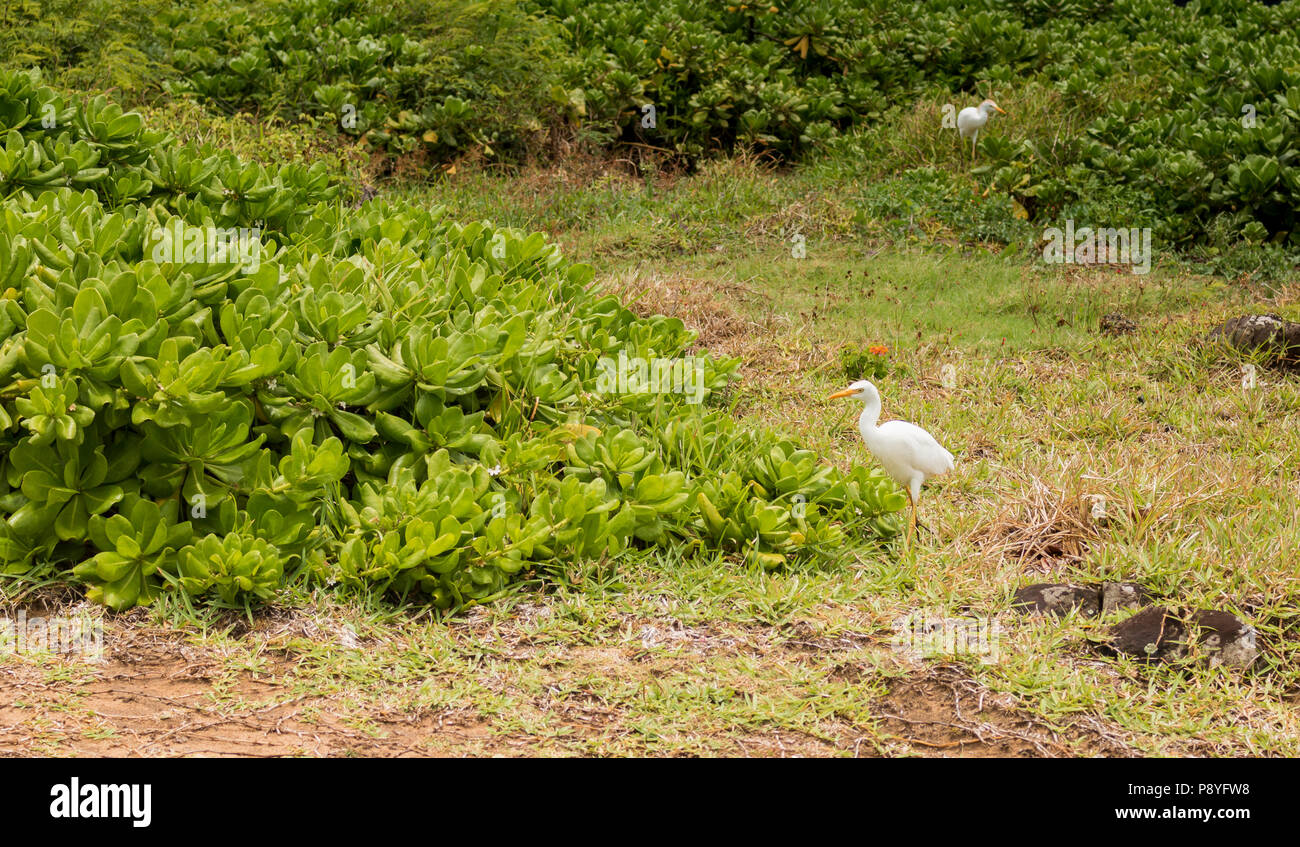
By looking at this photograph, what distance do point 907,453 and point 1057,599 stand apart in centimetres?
73

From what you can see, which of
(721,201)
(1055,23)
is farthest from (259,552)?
(1055,23)

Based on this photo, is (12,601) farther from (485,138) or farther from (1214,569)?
(485,138)

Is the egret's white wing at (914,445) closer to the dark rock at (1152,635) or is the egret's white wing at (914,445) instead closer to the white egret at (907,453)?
the white egret at (907,453)

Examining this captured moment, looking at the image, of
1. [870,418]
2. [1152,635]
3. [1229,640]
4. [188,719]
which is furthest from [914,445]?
[188,719]

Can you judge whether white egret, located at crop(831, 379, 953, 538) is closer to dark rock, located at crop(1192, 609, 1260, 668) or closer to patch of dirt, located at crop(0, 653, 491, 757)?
dark rock, located at crop(1192, 609, 1260, 668)

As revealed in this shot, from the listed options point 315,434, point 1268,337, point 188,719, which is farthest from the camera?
point 1268,337

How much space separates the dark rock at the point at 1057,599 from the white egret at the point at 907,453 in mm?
498

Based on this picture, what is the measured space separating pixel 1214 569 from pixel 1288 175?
16.9 feet

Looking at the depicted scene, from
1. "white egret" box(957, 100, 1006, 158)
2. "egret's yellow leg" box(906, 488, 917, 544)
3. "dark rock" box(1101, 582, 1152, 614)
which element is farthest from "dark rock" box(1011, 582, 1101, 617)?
"white egret" box(957, 100, 1006, 158)

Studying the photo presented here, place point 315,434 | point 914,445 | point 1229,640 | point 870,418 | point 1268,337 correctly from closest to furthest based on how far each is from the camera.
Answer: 1. point 1229,640
2. point 315,434
3. point 914,445
4. point 870,418
5. point 1268,337

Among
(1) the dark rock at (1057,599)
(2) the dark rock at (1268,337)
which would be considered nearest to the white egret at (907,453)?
(1) the dark rock at (1057,599)

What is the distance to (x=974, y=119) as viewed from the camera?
9.05 meters

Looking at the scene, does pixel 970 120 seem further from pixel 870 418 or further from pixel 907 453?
pixel 907 453

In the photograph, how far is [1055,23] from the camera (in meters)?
12.6
